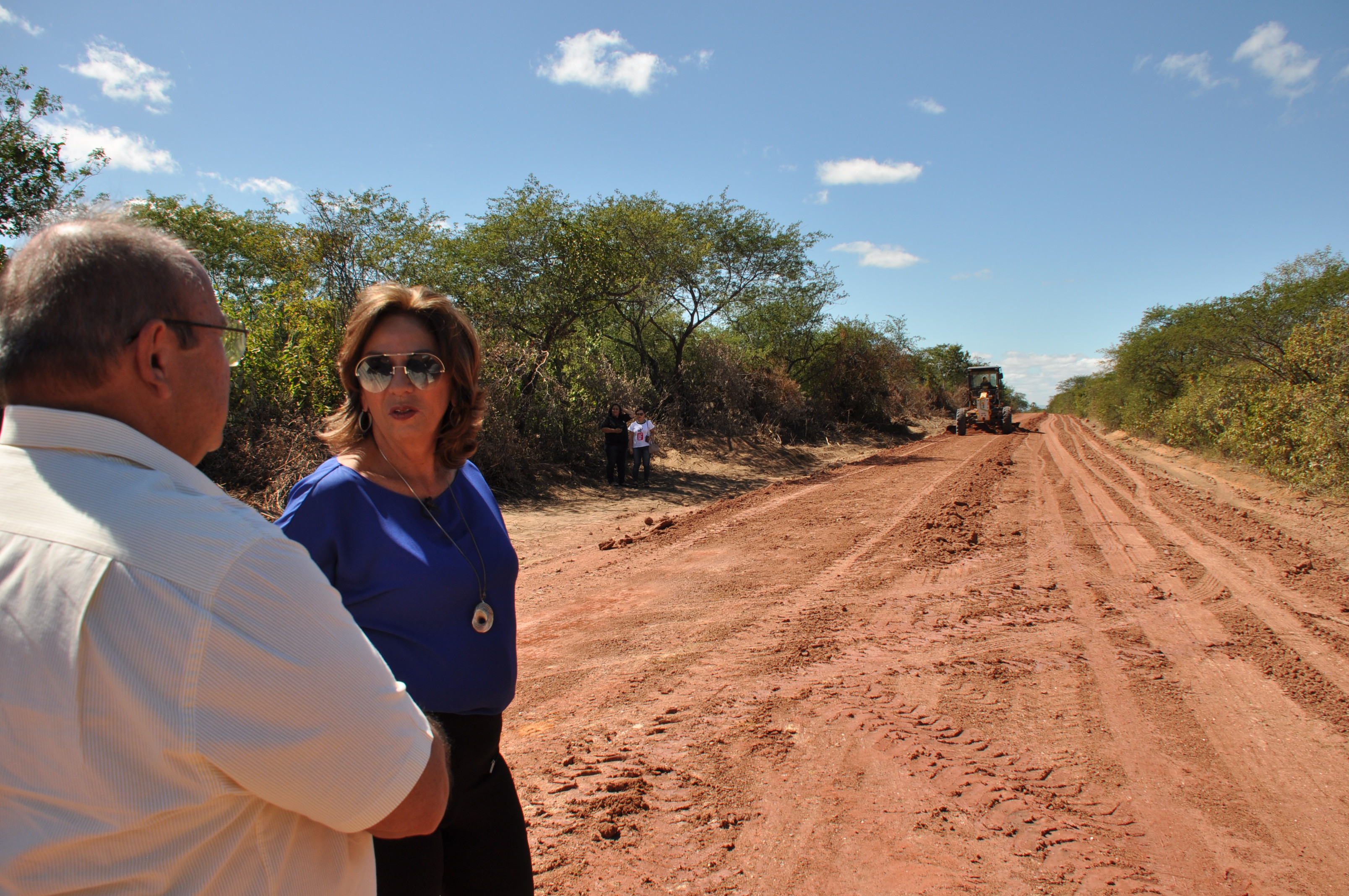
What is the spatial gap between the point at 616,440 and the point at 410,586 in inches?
494

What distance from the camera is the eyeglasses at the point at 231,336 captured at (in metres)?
1.09

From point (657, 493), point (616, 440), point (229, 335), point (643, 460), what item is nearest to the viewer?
point (229, 335)

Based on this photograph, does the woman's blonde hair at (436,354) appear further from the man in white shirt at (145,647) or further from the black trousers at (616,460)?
the black trousers at (616,460)

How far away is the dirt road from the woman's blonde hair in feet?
5.61

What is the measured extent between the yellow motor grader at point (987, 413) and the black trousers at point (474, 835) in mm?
29289

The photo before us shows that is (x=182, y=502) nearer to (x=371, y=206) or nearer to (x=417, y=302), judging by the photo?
(x=417, y=302)

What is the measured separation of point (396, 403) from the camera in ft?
6.49

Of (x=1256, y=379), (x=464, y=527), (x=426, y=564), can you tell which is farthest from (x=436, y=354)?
(x=1256, y=379)

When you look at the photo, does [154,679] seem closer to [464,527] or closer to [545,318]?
[464,527]

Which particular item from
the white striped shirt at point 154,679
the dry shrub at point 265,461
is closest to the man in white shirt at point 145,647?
the white striped shirt at point 154,679

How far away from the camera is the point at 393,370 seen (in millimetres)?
2020

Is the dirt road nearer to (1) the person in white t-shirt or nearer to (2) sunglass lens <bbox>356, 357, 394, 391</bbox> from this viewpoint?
(2) sunglass lens <bbox>356, 357, 394, 391</bbox>

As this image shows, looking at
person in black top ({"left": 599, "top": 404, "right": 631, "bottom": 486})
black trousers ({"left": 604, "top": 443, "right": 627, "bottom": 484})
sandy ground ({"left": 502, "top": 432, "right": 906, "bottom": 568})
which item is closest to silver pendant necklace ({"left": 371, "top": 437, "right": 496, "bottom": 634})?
sandy ground ({"left": 502, "top": 432, "right": 906, "bottom": 568})

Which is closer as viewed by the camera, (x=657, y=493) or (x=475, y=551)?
(x=475, y=551)
